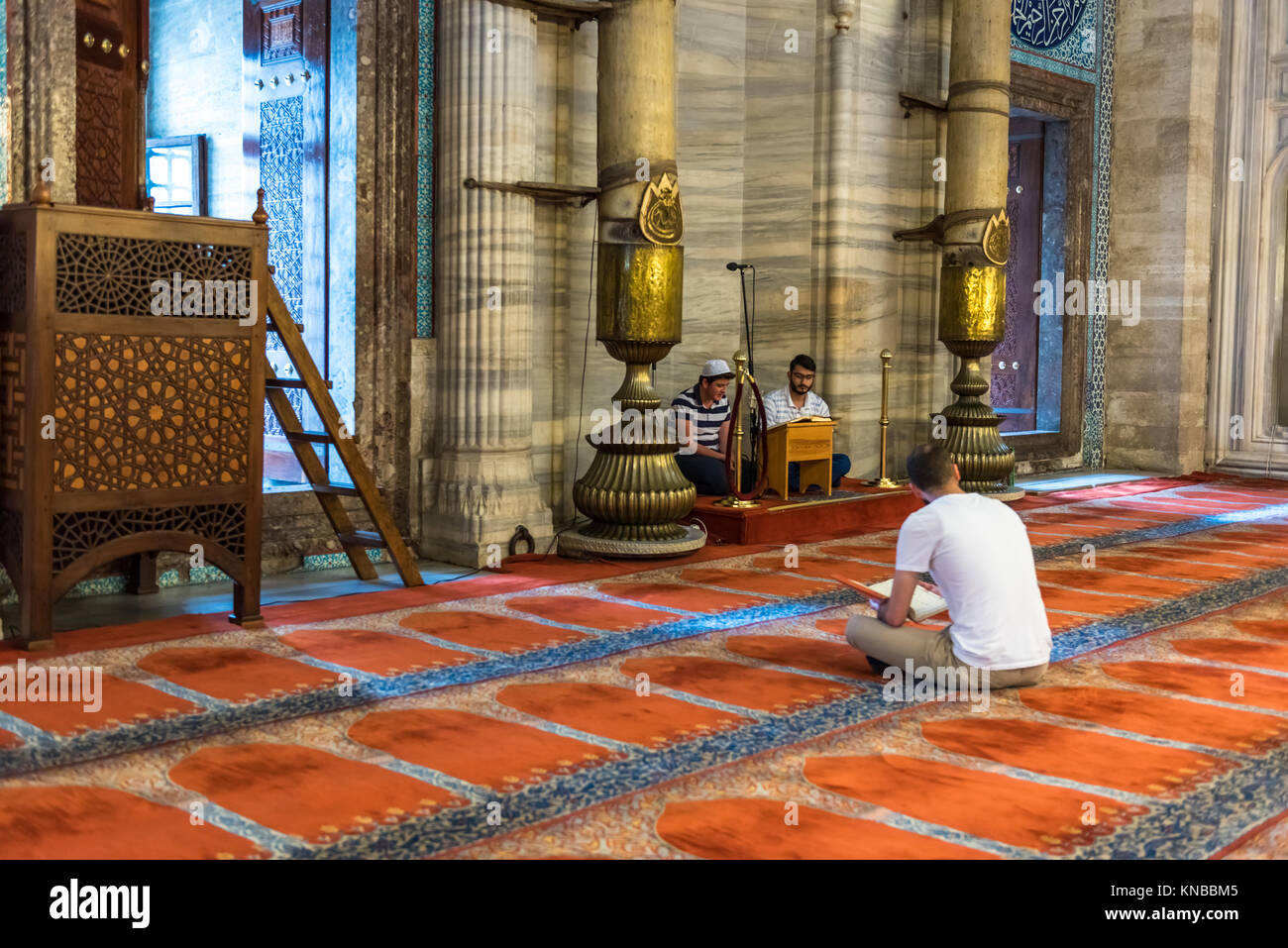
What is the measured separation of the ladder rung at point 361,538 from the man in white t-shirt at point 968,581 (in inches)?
95.6

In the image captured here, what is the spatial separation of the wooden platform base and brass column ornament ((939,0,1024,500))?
1376 mm

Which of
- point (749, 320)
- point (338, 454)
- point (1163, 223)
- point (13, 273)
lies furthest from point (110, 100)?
point (1163, 223)

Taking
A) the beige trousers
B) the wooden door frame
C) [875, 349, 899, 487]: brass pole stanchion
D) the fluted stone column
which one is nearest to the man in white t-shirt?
the beige trousers

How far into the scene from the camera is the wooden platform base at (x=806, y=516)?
23.5 ft

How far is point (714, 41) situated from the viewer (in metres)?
8.45

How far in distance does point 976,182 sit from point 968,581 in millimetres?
5374

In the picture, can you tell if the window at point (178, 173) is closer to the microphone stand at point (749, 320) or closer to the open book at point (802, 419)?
the microphone stand at point (749, 320)

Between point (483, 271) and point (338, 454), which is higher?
point (483, 271)

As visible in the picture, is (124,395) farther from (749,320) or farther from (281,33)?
(749,320)

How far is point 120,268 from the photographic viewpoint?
183 inches

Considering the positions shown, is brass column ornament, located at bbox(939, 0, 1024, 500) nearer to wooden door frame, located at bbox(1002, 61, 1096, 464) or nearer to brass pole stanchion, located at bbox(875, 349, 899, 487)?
brass pole stanchion, located at bbox(875, 349, 899, 487)

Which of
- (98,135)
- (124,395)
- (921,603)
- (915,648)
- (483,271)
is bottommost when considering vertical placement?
(915,648)

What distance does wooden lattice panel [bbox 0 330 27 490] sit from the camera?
14.9 ft
